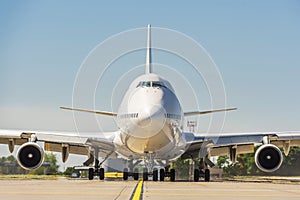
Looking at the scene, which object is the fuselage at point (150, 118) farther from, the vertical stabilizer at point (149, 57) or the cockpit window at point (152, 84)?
the vertical stabilizer at point (149, 57)

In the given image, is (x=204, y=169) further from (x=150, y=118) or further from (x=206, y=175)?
(x=150, y=118)

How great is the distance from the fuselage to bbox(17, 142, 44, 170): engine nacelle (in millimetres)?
4148

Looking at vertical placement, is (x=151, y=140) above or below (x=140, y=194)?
above

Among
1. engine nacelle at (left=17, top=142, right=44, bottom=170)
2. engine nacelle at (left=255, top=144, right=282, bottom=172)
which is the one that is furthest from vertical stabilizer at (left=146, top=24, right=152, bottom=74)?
engine nacelle at (left=255, top=144, right=282, bottom=172)

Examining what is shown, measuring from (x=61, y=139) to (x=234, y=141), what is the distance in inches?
360

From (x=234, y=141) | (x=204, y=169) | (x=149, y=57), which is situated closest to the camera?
(x=234, y=141)

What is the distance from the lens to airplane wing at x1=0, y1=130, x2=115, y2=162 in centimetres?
3184

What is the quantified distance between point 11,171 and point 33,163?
56859 mm

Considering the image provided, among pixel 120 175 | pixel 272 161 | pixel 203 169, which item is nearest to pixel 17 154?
pixel 203 169

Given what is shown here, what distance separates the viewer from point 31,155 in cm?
3039

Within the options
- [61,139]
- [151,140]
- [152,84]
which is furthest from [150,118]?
[61,139]

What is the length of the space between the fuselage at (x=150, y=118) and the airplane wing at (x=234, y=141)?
2146mm

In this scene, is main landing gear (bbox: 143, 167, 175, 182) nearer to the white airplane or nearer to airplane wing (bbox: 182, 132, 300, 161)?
Answer: the white airplane

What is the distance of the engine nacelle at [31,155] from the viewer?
99.5 ft
